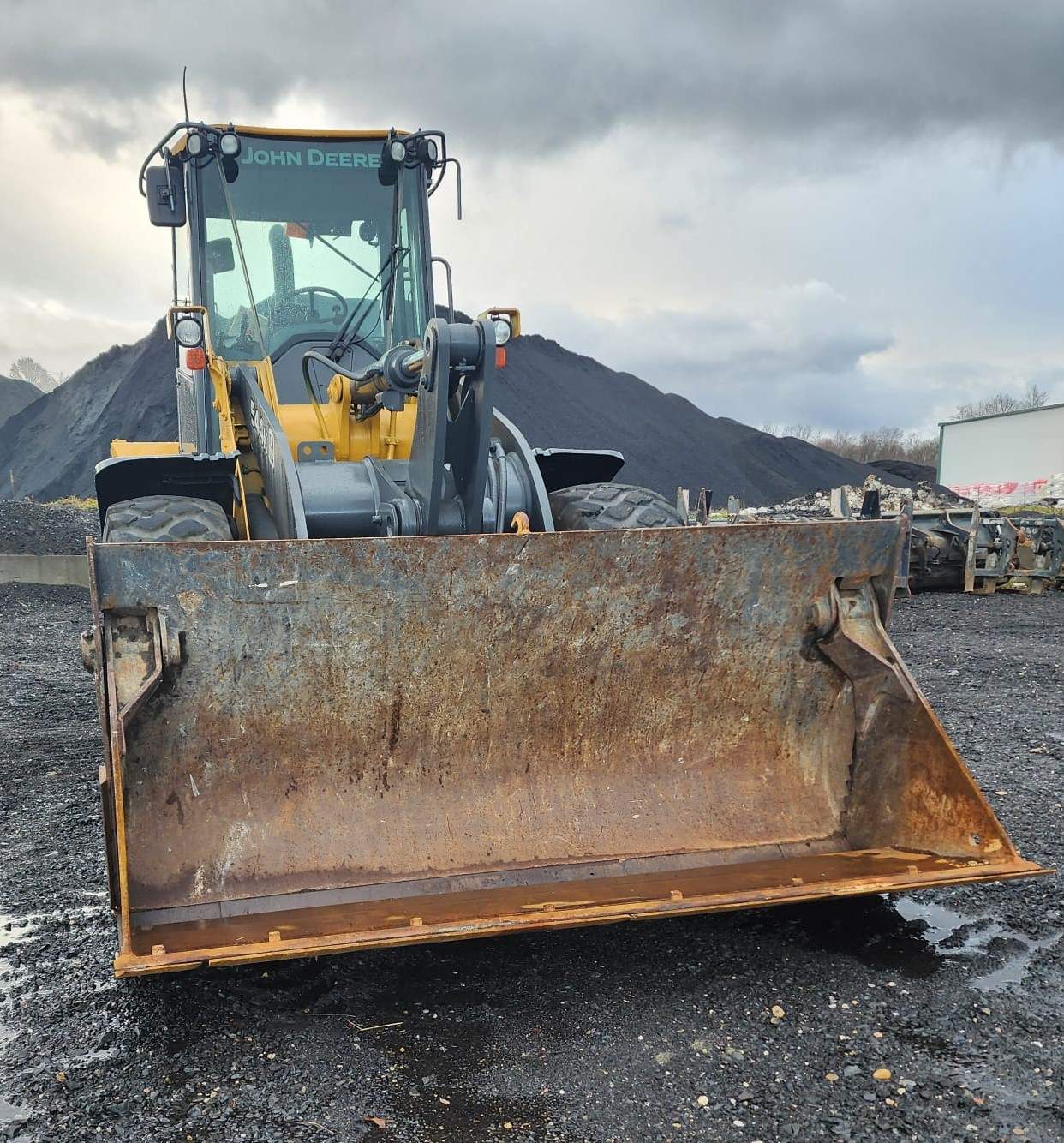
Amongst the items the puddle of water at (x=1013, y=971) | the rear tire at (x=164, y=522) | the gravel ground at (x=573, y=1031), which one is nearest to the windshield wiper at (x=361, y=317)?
the rear tire at (x=164, y=522)

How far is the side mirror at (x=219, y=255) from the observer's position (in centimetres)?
500

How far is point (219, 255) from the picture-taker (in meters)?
5.01

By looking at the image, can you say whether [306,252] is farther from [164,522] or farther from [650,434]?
[650,434]

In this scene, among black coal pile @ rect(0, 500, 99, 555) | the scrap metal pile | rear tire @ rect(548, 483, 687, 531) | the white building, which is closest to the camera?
rear tire @ rect(548, 483, 687, 531)

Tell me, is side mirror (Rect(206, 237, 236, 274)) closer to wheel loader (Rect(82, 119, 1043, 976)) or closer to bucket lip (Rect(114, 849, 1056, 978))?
wheel loader (Rect(82, 119, 1043, 976))

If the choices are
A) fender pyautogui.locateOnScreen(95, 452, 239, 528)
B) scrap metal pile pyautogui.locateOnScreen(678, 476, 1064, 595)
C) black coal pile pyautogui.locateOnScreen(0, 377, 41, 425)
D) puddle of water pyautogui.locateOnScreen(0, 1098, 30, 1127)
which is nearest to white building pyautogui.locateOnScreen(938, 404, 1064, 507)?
scrap metal pile pyautogui.locateOnScreen(678, 476, 1064, 595)

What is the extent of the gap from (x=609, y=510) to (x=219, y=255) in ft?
7.71

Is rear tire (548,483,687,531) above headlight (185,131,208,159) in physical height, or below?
below

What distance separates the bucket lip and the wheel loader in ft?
0.03

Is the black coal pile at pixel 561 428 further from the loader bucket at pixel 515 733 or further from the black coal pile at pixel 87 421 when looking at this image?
the loader bucket at pixel 515 733

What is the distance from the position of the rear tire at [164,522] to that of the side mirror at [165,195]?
1657 mm

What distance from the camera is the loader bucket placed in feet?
9.62

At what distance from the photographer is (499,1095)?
7.82 feet

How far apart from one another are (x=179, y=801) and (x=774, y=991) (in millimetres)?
1835
